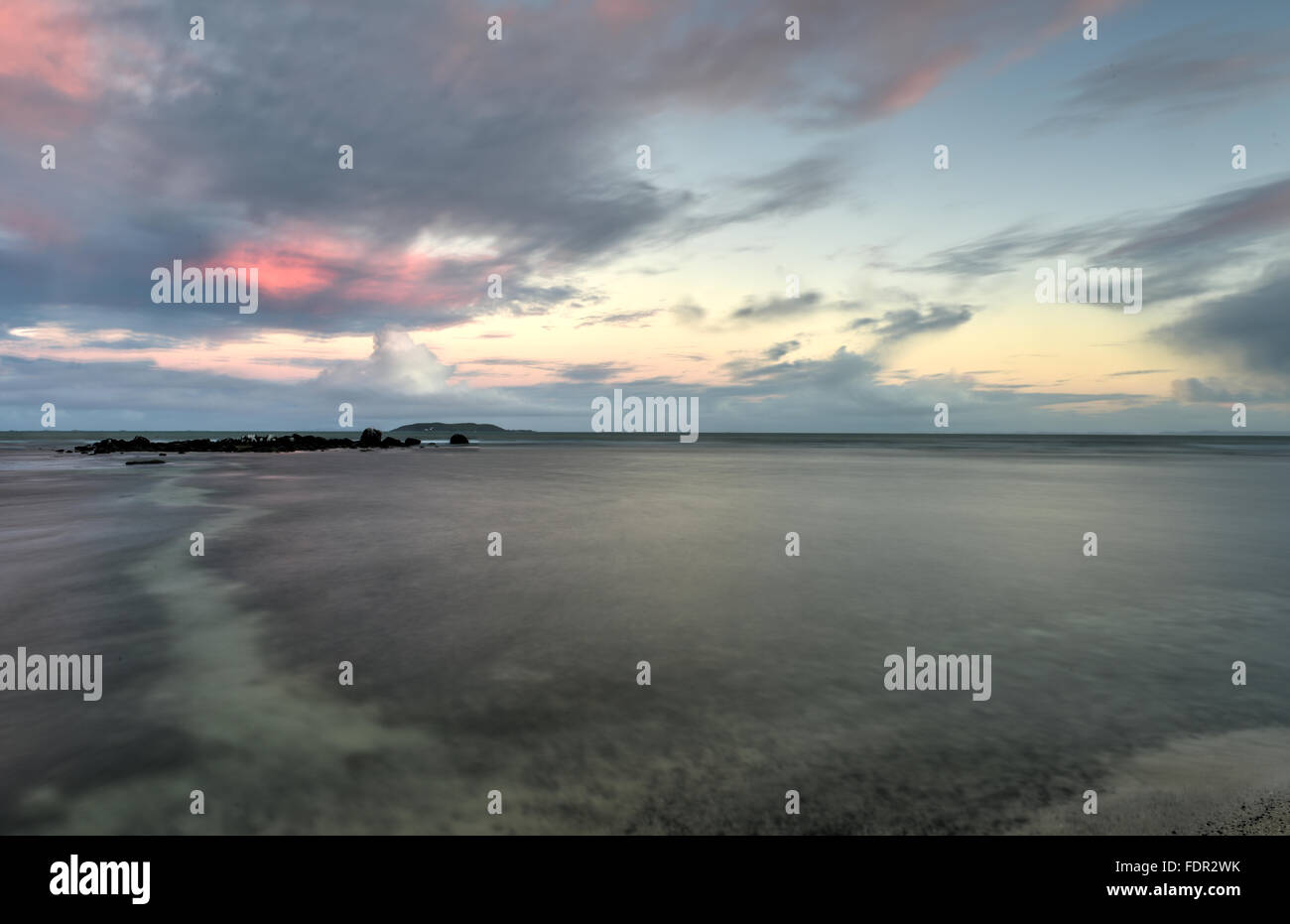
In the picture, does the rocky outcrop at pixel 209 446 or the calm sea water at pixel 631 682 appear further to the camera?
the rocky outcrop at pixel 209 446

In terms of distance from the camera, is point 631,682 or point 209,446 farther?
point 209,446

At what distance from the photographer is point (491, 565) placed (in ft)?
43.4

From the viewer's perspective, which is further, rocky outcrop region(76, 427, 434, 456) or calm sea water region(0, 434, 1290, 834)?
rocky outcrop region(76, 427, 434, 456)

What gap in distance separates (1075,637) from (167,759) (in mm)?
10902

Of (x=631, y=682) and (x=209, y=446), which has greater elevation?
(x=209, y=446)

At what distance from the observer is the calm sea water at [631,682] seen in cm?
485

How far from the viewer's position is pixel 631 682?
717cm

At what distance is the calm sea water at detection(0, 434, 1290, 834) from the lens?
15.9 feet

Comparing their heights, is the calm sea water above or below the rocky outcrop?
below

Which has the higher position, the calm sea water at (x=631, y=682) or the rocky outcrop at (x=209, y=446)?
the rocky outcrop at (x=209, y=446)
